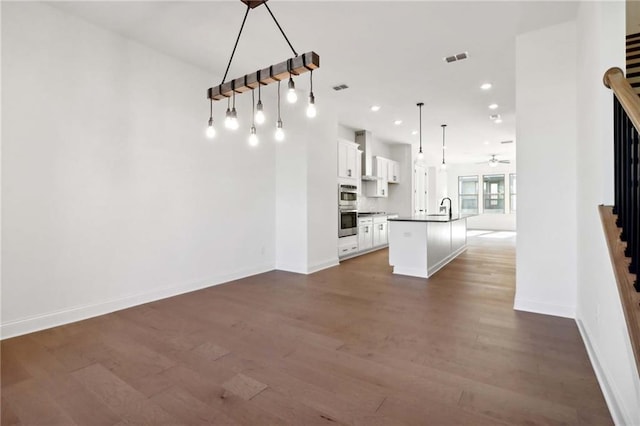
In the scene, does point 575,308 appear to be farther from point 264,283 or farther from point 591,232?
point 264,283

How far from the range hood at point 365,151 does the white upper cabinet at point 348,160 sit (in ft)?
1.93

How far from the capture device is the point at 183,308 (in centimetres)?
343

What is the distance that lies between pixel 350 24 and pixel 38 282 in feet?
12.9

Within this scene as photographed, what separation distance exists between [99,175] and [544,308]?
193 inches

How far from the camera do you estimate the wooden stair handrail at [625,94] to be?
1.22 meters

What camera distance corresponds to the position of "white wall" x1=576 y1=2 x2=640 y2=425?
1.57m

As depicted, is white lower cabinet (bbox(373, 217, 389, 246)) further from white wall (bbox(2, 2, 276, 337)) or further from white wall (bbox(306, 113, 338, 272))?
white wall (bbox(2, 2, 276, 337))

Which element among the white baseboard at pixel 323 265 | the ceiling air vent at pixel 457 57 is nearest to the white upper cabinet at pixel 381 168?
the white baseboard at pixel 323 265

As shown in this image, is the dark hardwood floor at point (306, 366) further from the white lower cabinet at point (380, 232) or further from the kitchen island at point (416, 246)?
the white lower cabinet at point (380, 232)

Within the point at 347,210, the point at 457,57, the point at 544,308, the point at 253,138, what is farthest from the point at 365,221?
the point at 253,138

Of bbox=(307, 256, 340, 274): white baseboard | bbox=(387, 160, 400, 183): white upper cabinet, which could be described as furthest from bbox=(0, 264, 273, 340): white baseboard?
bbox=(387, 160, 400, 183): white upper cabinet

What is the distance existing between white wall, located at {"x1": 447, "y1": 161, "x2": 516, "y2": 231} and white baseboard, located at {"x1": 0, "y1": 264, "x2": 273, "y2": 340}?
1164 centimetres

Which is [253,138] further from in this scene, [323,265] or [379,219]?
[379,219]

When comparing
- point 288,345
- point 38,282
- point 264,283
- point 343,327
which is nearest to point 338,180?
point 264,283
